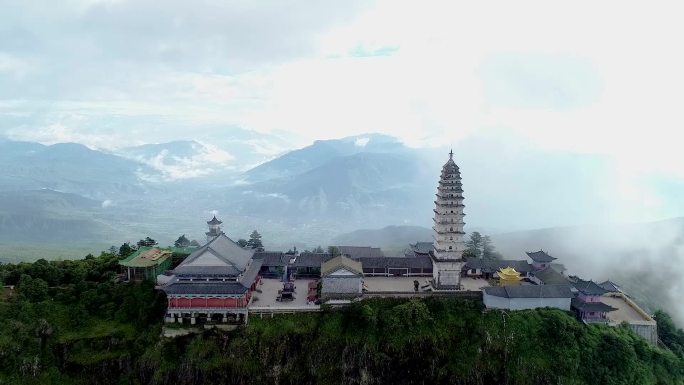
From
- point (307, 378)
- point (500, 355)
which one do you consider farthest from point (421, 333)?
point (307, 378)

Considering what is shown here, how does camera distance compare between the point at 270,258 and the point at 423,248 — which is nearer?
the point at 270,258

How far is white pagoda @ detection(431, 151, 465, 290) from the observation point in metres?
48.8

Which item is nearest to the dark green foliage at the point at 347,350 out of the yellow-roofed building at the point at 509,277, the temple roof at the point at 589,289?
the temple roof at the point at 589,289

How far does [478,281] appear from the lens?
171 feet

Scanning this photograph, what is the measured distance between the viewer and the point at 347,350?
41.4m

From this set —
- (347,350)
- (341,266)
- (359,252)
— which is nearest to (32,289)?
(341,266)

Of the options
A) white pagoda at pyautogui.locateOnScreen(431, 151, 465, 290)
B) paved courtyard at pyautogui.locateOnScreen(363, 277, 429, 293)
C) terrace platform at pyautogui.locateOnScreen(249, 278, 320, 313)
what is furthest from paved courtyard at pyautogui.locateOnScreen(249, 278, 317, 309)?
white pagoda at pyautogui.locateOnScreen(431, 151, 465, 290)

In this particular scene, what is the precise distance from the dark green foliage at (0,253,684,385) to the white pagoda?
4.83 m

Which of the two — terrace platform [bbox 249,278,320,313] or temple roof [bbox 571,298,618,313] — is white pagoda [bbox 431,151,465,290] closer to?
temple roof [bbox 571,298,618,313]

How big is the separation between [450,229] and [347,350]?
630 inches

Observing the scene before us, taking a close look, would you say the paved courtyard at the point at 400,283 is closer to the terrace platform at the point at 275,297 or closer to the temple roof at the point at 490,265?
the temple roof at the point at 490,265

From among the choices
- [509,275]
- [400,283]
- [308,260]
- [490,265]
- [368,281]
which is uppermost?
[308,260]

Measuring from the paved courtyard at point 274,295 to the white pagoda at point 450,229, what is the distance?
1305 centimetres

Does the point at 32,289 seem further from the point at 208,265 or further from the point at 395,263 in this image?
the point at 395,263
